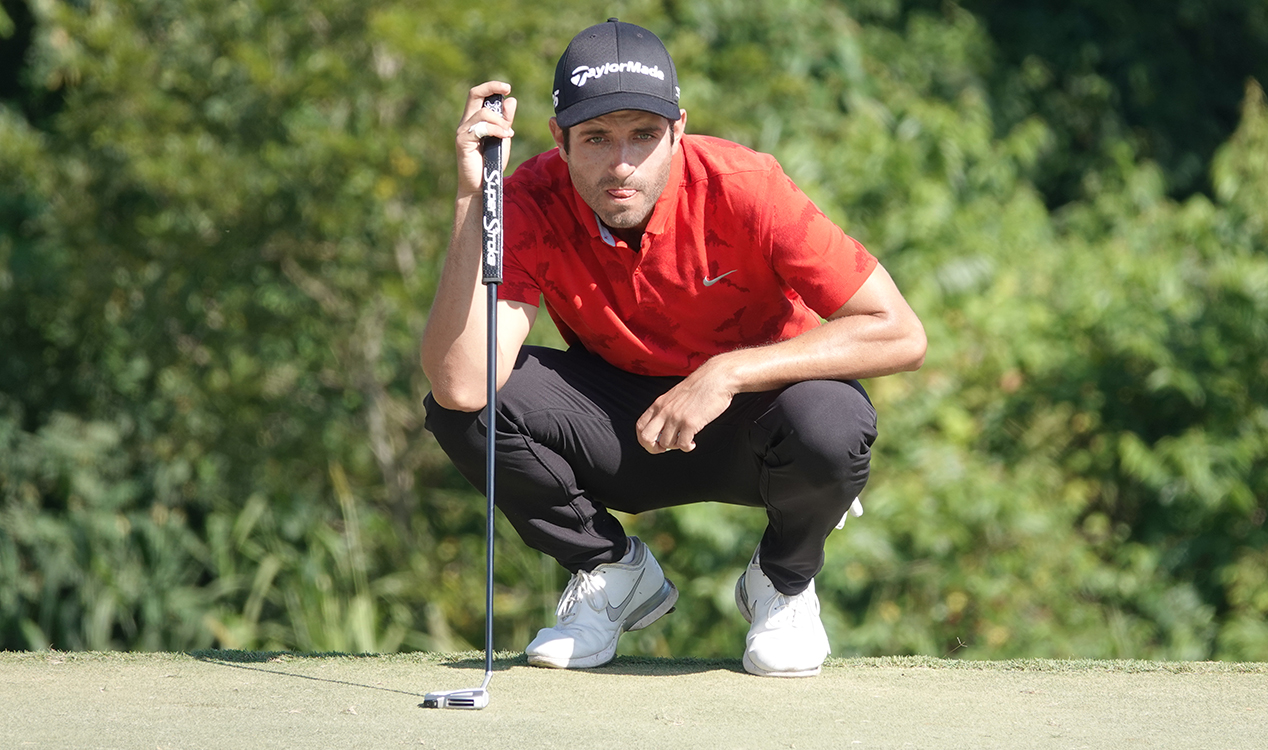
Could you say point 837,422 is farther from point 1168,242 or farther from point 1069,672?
point 1168,242

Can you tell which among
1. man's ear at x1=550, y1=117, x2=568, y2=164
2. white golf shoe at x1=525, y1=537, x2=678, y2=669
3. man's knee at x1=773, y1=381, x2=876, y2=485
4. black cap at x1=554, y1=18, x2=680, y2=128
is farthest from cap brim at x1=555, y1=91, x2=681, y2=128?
white golf shoe at x1=525, y1=537, x2=678, y2=669

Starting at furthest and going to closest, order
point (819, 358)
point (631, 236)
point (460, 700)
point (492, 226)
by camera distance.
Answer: point (631, 236) → point (819, 358) → point (492, 226) → point (460, 700)

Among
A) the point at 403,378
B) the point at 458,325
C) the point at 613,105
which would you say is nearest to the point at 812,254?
the point at 613,105

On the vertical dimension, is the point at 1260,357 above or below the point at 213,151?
below

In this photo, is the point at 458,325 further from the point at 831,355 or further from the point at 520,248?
the point at 831,355

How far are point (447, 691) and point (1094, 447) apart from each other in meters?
3.82

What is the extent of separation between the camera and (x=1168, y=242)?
20.6ft

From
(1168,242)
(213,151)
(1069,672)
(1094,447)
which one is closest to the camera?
(1069,672)

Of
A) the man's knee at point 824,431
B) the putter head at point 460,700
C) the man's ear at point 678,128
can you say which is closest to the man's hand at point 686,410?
the man's knee at point 824,431

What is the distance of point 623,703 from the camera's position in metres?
2.50

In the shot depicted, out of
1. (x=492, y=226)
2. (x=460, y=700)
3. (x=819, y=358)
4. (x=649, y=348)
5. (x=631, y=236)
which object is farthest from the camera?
(x=649, y=348)

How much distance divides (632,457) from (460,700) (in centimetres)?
70

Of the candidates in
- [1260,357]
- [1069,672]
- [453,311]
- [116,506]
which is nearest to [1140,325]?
[1260,357]

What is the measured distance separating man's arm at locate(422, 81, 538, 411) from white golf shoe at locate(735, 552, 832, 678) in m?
0.70
